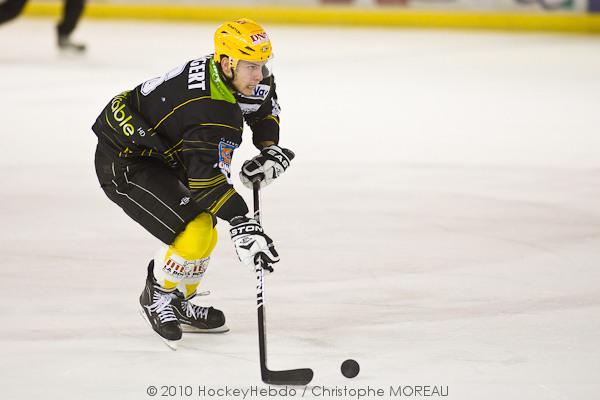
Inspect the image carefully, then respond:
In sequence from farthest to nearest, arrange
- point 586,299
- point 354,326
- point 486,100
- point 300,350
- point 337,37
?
1. point 337,37
2. point 486,100
3. point 586,299
4. point 354,326
5. point 300,350

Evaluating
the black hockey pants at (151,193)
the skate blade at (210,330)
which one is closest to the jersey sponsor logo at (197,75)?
the black hockey pants at (151,193)

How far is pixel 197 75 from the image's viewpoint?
3283 millimetres

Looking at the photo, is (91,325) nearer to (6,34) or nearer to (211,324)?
(211,324)

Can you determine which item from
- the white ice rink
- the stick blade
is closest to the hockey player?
the white ice rink

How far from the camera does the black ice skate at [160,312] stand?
339 centimetres

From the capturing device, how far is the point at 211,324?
352 cm

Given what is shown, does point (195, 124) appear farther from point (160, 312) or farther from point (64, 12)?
point (64, 12)

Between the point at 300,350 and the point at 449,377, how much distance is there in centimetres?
47

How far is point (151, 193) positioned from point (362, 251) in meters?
1.27

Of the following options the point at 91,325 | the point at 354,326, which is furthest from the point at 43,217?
the point at 354,326

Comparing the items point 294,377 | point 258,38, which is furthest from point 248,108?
point 294,377

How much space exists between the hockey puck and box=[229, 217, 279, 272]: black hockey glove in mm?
337

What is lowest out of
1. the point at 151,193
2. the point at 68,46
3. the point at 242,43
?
the point at 68,46

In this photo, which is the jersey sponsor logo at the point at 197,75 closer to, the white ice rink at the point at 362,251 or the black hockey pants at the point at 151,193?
the black hockey pants at the point at 151,193
